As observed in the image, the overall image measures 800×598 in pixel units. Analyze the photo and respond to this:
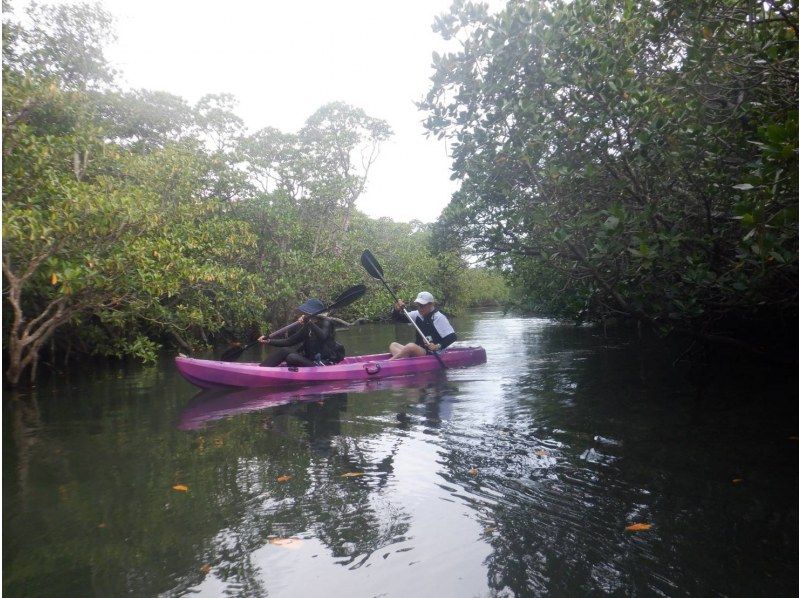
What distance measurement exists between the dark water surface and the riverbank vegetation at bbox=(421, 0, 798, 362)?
4.87 ft

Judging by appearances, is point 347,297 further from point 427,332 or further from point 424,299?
point 427,332

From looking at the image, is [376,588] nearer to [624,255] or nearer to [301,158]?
[624,255]

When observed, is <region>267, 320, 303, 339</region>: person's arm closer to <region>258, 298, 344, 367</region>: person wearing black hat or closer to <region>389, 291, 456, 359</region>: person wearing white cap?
<region>258, 298, 344, 367</region>: person wearing black hat

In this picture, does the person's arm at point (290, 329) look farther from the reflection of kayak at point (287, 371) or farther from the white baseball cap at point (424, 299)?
the white baseball cap at point (424, 299)

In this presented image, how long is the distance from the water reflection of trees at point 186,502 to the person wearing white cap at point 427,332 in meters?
3.28

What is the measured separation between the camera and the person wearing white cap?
377 inches

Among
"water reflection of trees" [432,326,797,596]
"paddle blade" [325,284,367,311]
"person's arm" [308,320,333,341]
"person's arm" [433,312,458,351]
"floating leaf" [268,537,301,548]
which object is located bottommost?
"water reflection of trees" [432,326,797,596]

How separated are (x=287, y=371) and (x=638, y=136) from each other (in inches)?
214

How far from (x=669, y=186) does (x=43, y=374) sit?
11.1 meters

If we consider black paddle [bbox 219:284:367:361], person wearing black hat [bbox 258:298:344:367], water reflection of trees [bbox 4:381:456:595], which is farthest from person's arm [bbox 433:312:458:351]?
water reflection of trees [bbox 4:381:456:595]

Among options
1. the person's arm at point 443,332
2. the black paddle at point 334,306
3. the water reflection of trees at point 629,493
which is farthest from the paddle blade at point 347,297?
the water reflection of trees at point 629,493

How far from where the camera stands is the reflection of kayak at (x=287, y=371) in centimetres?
787

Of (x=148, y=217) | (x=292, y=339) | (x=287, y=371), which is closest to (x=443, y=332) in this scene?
(x=292, y=339)

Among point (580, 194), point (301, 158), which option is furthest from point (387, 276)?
point (580, 194)
